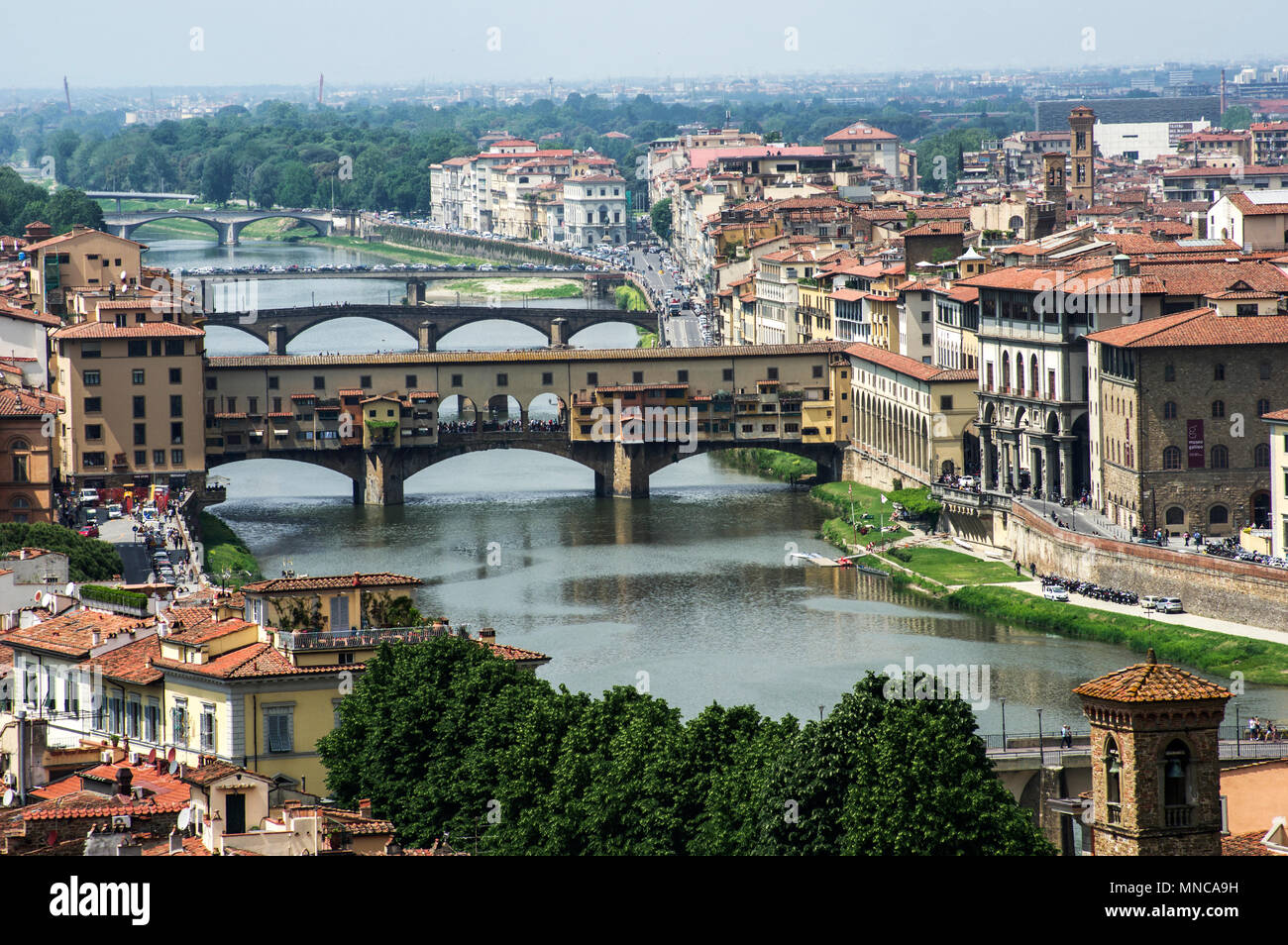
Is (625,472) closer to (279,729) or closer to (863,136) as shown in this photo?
(279,729)

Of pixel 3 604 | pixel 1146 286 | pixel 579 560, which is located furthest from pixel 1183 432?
pixel 3 604

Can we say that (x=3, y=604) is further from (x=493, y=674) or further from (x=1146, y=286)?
(x=1146, y=286)

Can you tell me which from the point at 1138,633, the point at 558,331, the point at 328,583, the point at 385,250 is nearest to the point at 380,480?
the point at 1138,633

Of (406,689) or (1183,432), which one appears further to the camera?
(1183,432)

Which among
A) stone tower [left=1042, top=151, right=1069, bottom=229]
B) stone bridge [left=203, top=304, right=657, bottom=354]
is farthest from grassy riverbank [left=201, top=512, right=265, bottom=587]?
stone tower [left=1042, top=151, right=1069, bottom=229]

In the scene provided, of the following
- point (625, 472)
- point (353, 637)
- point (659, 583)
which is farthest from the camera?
point (625, 472)

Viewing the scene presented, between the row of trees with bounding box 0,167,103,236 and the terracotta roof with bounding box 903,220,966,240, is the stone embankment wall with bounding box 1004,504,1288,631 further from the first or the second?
the row of trees with bounding box 0,167,103,236
